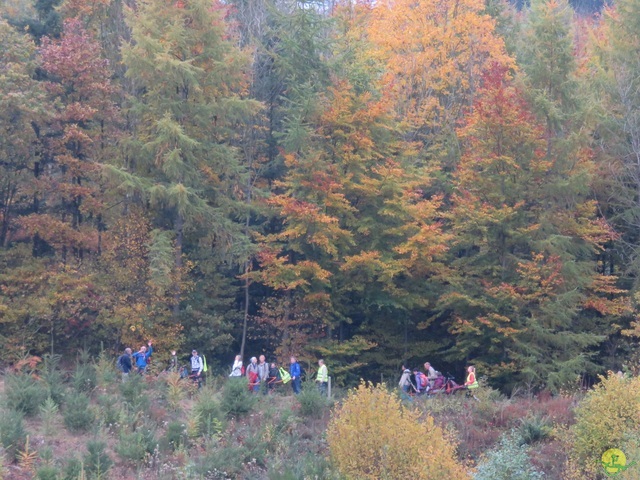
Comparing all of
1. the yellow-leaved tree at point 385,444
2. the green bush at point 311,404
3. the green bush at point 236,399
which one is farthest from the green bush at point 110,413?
the yellow-leaved tree at point 385,444

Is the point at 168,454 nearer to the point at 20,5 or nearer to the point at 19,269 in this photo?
the point at 19,269

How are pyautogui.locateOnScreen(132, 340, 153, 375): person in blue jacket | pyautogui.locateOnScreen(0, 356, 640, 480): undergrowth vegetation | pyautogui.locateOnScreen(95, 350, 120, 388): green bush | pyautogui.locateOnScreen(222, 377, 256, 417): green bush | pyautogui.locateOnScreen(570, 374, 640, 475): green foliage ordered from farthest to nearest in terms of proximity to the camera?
1. pyautogui.locateOnScreen(132, 340, 153, 375): person in blue jacket
2. pyautogui.locateOnScreen(95, 350, 120, 388): green bush
3. pyautogui.locateOnScreen(222, 377, 256, 417): green bush
4. pyautogui.locateOnScreen(570, 374, 640, 475): green foliage
5. pyautogui.locateOnScreen(0, 356, 640, 480): undergrowth vegetation

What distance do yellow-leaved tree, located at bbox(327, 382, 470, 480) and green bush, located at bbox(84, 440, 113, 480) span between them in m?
4.53

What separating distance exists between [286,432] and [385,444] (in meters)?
5.90

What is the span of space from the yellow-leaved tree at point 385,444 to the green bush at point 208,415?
→ 4.78 metres

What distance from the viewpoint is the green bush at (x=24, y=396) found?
17.9m

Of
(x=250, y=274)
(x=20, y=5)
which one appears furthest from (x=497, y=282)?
(x=20, y=5)

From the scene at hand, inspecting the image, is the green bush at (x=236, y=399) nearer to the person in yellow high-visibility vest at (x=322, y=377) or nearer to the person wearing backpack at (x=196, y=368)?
the person in yellow high-visibility vest at (x=322, y=377)

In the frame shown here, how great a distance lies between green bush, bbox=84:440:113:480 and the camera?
47.0ft

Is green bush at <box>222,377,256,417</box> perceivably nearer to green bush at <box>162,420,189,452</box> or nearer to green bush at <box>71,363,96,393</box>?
green bush at <box>162,420,189,452</box>

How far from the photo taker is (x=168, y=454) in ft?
53.6

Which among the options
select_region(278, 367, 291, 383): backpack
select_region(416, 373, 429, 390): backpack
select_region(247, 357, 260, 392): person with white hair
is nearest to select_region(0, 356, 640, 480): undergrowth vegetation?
select_region(247, 357, 260, 392): person with white hair

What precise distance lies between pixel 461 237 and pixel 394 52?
425 inches

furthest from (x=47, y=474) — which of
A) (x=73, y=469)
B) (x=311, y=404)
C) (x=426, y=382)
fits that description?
(x=426, y=382)
